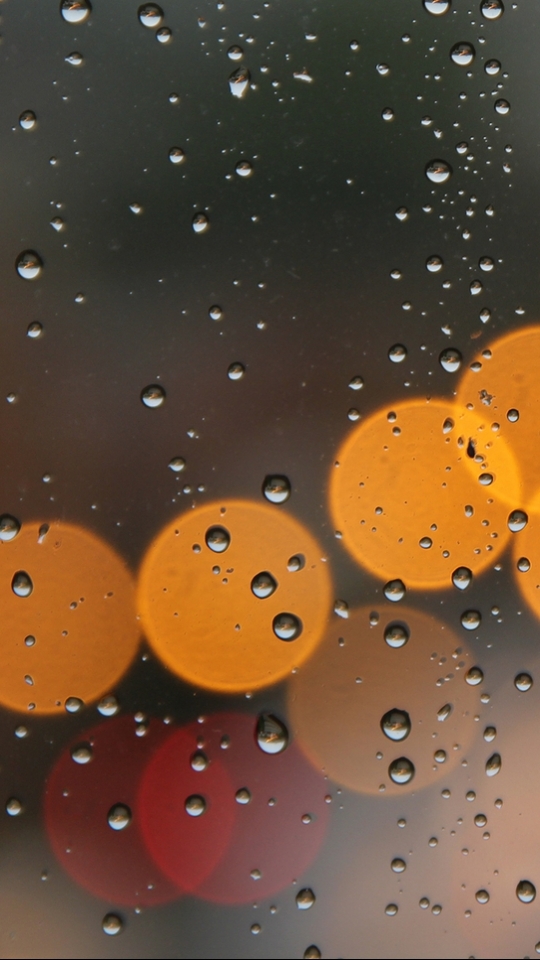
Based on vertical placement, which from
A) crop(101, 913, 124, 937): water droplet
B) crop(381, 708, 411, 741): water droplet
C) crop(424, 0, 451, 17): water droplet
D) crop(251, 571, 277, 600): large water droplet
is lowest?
crop(101, 913, 124, 937): water droplet

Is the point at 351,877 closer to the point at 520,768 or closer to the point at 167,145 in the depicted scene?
the point at 520,768

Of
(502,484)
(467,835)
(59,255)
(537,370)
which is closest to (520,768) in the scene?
(467,835)

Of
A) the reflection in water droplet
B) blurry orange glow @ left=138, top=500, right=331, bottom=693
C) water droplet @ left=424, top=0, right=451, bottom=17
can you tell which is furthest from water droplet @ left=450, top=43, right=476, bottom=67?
the reflection in water droplet

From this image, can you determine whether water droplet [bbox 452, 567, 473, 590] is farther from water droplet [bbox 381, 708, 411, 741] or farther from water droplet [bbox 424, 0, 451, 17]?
water droplet [bbox 424, 0, 451, 17]

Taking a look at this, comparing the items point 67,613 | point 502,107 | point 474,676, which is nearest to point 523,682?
point 474,676

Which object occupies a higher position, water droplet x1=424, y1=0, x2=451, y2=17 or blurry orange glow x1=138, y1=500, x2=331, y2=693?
water droplet x1=424, y1=0, x2=451, y2=17

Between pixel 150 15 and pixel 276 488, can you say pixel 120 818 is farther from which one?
pixel 150 15
